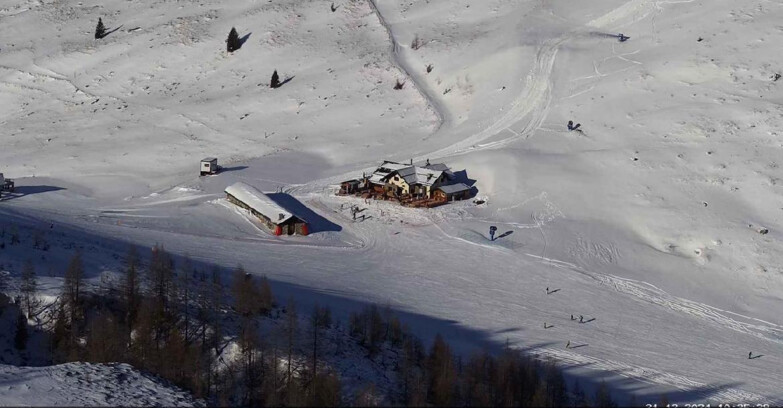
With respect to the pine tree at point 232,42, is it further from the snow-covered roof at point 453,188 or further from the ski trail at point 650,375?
the ski trail at point 650,375

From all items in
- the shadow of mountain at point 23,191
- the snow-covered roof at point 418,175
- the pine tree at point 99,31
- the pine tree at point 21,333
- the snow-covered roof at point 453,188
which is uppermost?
the pine tree at point 99,31

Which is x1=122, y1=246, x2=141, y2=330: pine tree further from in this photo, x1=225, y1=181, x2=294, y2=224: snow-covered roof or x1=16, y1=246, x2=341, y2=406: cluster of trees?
x1=225, y1=181, x2=294, y2=224: snow-covered roof

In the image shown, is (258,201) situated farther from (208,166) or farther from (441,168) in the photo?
(441,168)

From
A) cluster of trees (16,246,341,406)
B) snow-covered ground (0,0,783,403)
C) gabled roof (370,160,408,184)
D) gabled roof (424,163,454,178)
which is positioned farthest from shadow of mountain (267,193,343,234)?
cluster of trees (16,246,341,406)

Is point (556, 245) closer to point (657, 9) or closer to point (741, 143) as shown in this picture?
point (741, 143)

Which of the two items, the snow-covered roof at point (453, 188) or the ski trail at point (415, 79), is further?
the ski trail at point (415, 79)

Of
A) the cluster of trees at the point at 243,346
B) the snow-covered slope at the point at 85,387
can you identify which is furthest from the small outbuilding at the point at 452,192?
the snow-covered slope at the point at 85,387

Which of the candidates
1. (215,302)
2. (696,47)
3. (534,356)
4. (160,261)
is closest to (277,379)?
(215,302)
